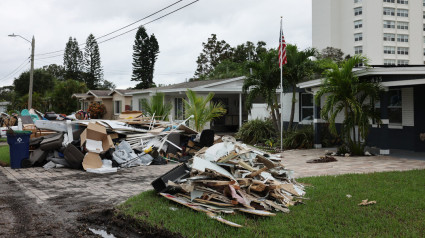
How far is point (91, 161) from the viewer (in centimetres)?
1088

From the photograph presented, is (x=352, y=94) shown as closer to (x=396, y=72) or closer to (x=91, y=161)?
(x=396, y=72)

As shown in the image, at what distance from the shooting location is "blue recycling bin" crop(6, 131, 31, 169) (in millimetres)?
11234

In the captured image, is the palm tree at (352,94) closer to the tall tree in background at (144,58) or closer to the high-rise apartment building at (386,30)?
the tall tree in background at (144,58)

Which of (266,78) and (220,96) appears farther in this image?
(220,96)

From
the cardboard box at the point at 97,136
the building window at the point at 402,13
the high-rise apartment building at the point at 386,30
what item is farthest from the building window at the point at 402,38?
the cardboard box at the point at 97,136

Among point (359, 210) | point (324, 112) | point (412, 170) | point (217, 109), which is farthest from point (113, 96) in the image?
point (359, 210)

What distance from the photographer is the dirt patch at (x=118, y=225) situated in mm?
5100

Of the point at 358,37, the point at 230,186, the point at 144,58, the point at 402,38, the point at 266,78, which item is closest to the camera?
the point at 230,186

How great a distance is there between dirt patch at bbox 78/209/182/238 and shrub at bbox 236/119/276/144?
12073mm

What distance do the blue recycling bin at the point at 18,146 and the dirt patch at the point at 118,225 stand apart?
6.43 metres

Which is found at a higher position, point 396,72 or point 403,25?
point 403,25

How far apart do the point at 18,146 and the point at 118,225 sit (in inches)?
288

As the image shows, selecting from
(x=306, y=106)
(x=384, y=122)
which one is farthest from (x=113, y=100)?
(x=384, y=122)

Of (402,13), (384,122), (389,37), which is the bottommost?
(384,122)
